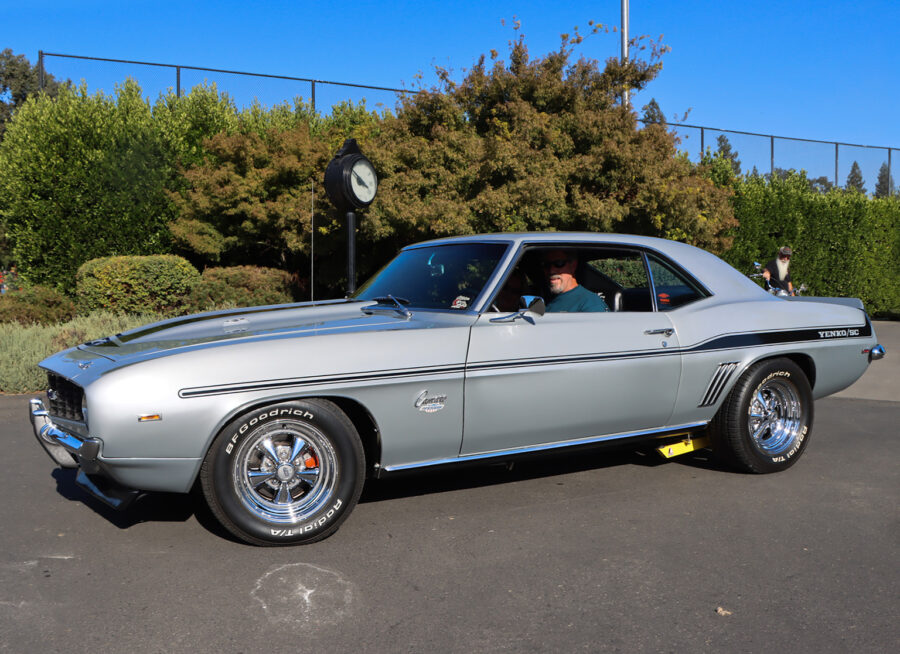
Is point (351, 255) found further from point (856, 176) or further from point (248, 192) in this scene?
point (856, 176)

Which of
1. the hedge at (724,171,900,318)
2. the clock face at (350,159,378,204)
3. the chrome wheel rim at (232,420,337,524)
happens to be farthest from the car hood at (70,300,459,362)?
the hedge at (724,171,900,318)

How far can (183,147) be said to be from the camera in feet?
60.5

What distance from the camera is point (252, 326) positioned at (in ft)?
14.4

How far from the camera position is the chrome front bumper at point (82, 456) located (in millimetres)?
3574

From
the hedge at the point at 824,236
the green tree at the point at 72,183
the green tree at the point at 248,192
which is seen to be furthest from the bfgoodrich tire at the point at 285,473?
the hedge at the point at 824,236

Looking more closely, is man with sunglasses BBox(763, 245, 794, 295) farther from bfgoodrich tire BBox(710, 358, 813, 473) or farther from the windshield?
the windshield

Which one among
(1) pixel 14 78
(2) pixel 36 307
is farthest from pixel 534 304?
(1) pixel 14 78

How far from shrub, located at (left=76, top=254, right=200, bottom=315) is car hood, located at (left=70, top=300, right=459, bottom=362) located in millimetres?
11362

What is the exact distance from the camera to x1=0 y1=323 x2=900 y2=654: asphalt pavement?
3.00m

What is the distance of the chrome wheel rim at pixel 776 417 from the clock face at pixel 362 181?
7404 mm

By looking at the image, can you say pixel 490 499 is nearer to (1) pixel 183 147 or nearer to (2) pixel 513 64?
(2) pixel 513 64

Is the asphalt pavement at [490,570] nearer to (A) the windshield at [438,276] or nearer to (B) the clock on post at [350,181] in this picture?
(A) the windshield at [438,276]

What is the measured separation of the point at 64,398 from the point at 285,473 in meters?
1.23

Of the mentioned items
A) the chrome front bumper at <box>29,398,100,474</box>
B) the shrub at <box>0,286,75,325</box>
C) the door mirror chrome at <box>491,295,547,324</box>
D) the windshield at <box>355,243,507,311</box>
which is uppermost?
the windshield at <box>355,243,507,311</box>
